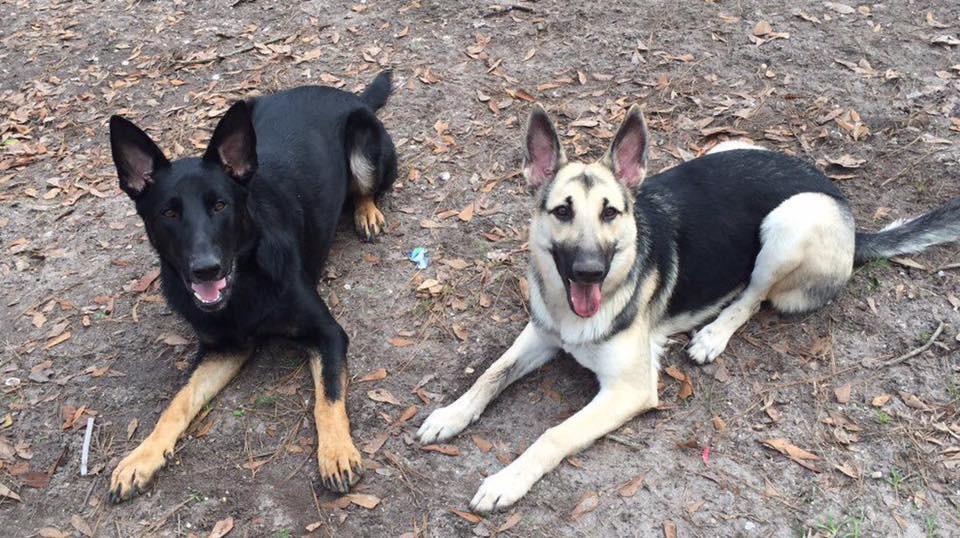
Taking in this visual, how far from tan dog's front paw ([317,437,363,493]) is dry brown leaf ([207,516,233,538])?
0.49 m

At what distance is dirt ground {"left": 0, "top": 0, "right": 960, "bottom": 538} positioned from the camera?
3.60m

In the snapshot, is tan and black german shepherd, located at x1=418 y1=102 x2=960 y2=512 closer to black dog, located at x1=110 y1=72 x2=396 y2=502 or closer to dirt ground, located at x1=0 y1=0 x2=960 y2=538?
dirt ground, located at x1=0 y1=0 x2=960 y2=538

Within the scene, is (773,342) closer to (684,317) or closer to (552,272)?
(684,317)

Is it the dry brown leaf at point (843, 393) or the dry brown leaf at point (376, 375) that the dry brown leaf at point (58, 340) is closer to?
the dry brown leaf at point (376, 375)

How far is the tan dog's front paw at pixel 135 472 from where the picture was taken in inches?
144

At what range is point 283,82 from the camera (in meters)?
6.90

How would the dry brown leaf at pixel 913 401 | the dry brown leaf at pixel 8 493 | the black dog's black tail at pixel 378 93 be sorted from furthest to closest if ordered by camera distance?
the black dog's black tail at pixel 378 93 → the dry brown leaf at pixel 913 401 → the dry brown leaf at pixel 8 493

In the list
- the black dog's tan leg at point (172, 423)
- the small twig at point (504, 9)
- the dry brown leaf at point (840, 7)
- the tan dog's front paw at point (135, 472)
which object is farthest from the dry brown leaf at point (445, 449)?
the dry brown leaf at point (840, 7)

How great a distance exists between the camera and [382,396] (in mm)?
4211

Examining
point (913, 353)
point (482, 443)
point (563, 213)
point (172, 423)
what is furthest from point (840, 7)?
point (172, 423)

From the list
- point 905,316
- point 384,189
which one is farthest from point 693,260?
point 384,189

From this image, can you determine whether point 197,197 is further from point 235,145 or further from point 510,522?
point 510,522

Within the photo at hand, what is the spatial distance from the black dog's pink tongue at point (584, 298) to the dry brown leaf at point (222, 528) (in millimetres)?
2065

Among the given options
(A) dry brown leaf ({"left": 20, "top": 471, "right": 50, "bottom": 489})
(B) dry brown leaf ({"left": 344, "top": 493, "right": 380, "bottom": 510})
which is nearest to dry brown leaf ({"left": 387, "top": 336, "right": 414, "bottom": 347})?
(B) dry brown leaf ({"left": 344, "top": 493, "right": 380, "bottom": 510})
